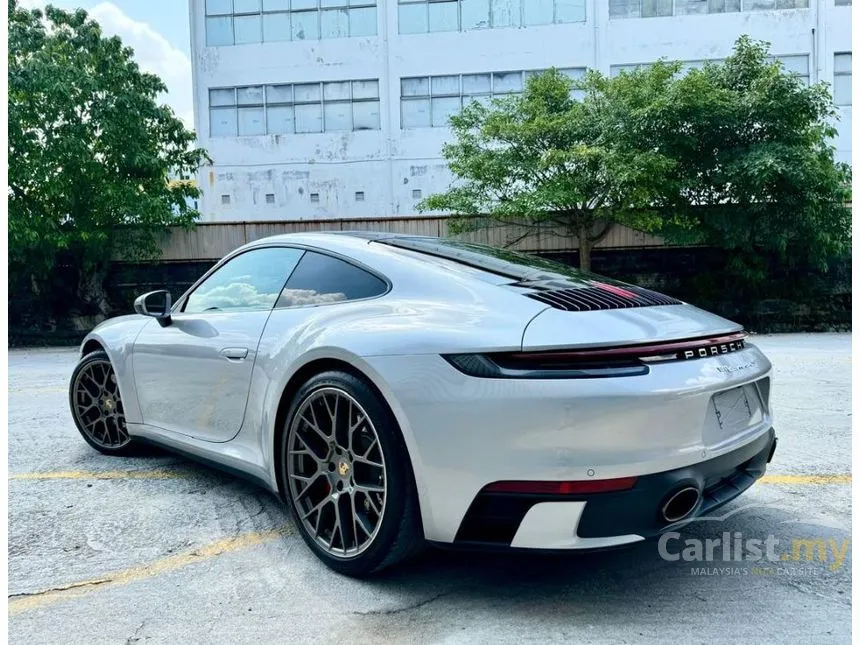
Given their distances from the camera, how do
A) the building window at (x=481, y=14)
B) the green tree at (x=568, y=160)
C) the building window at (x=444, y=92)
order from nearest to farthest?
1. the green tree at (x=568, y=160)
2. the building window at (x=481, y=14)
3. the building window at (x=444, y=92)

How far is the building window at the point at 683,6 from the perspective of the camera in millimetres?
23125

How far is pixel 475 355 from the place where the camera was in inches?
90.1

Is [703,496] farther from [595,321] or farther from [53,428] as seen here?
[53,428]

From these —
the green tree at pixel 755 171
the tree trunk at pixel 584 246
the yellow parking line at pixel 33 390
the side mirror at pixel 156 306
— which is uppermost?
the green tree at pixel 755 171

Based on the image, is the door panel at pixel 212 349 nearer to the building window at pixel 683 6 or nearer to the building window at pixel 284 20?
the building window at pixel 284 20

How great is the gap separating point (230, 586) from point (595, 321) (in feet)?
5.50

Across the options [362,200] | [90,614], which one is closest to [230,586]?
[90,614]

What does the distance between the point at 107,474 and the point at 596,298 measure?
3.09m

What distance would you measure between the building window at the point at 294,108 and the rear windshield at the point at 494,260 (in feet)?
71.1

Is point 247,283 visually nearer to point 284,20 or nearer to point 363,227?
point 363,227

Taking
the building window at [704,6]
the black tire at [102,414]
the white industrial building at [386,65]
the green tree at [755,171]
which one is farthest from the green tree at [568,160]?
the black tire at [102,414]

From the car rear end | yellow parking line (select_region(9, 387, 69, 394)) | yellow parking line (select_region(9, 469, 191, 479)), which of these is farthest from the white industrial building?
the car rear end

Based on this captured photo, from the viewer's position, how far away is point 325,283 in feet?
10.0
